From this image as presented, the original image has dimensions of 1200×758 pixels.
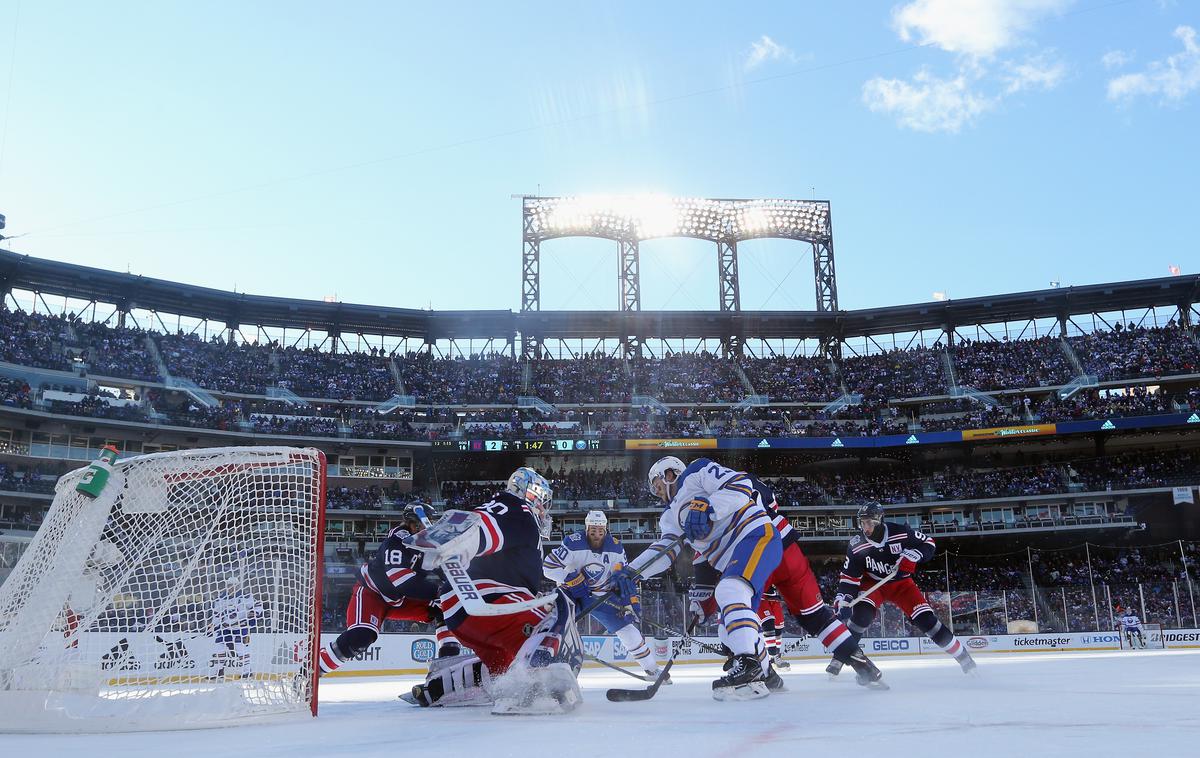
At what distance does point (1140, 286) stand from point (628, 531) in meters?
25.6

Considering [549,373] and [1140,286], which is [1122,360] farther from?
[549,373]

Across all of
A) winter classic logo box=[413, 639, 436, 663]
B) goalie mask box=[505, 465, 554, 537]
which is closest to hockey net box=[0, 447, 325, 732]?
Result: goalie mask box=[505, 465, 554, 537]

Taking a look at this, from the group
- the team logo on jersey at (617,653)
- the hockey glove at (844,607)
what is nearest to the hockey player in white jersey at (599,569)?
the hockey glove at (844,607)

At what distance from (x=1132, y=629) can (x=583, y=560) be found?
18.2 metres

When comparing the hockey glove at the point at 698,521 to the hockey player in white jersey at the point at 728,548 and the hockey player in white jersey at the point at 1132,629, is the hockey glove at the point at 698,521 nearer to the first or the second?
the hockey player in white jersey at the point at 728,548

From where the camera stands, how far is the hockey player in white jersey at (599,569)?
1002cm

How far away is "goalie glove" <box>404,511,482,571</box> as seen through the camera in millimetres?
4988

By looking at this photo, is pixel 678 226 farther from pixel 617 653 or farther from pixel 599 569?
pixel 599 569

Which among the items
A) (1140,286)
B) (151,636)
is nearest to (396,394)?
(1140,286)

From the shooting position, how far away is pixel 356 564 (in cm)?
3127

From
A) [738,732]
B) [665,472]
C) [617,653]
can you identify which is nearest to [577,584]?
[665,472]

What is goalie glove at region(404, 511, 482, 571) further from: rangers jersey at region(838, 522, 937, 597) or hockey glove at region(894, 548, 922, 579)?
hockey glove at region(894, 548, 922, 579)

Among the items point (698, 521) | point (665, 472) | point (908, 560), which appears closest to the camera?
point (698, 521)

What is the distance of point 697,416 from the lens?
4056 cm
